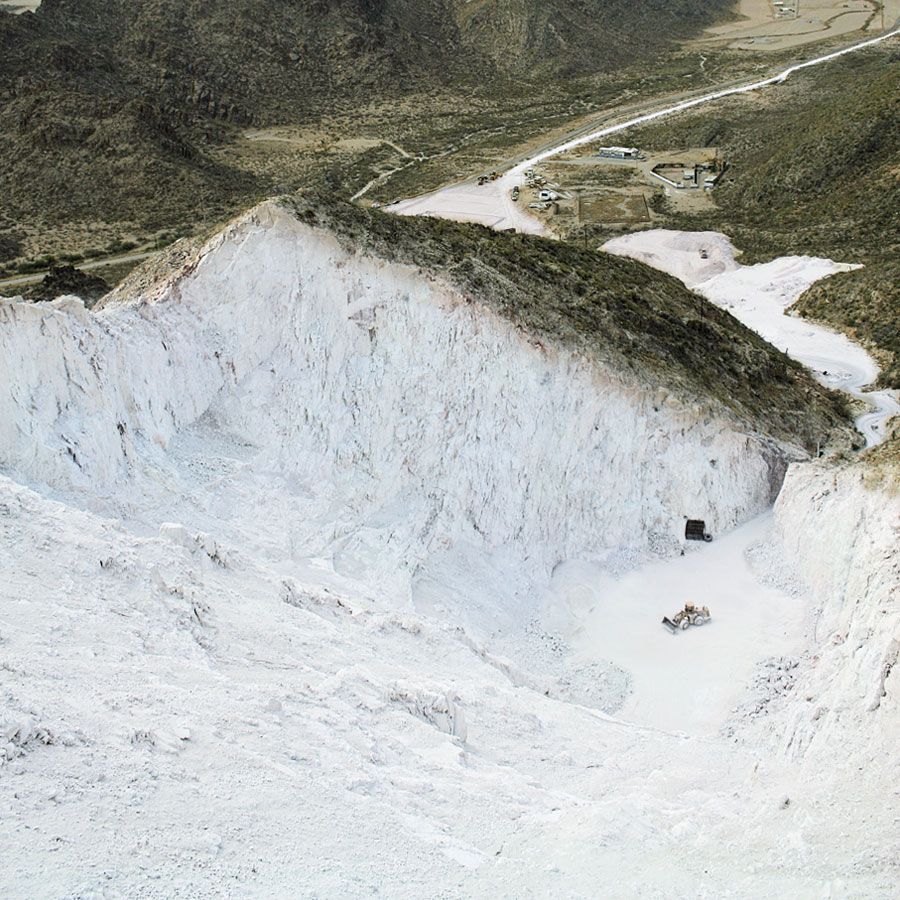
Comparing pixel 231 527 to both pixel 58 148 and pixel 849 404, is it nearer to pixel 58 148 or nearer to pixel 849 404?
pixel 849 404

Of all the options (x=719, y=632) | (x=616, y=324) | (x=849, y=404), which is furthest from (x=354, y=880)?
(x=849, y=404)

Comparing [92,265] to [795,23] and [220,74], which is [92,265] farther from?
[795,23]

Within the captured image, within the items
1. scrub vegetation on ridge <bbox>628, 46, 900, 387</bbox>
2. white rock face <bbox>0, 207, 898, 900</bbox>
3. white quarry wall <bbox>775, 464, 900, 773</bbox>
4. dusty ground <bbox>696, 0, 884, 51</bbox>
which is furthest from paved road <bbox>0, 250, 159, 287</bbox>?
dusty ground <bbox>696, 0, 884, 51</bbox>

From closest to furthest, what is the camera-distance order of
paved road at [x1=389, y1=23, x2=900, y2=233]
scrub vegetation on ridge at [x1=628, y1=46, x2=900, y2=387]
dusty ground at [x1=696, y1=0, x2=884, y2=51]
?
scrub vegetation on ridge at [x1=628, y1=46, x2=900, y2=387]
paved road at [x1=389, y1=23, x2=900, y2=233]
dusty ground at [x1=696, y1=0, x2=884, y2=51]

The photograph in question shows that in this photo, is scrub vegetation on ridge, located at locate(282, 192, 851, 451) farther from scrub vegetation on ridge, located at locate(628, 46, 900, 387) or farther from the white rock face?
scrub vegetation on ridge, located at locate(628, 46, 900, 387)

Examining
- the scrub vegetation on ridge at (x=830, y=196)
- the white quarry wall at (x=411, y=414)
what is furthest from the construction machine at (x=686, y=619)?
the scrub vegetation on ridge at (x=830, y=196)

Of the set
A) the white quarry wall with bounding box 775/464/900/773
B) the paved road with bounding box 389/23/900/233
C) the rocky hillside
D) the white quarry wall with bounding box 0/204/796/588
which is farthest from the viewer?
the rocky hillside

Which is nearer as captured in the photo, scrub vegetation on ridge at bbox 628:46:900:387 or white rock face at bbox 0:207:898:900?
white rock face at bbox 0:207:898:900

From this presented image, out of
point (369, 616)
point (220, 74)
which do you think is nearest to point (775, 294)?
point (369, 616)

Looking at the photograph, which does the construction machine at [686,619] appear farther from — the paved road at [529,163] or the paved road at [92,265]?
the paved road at [92,265]
